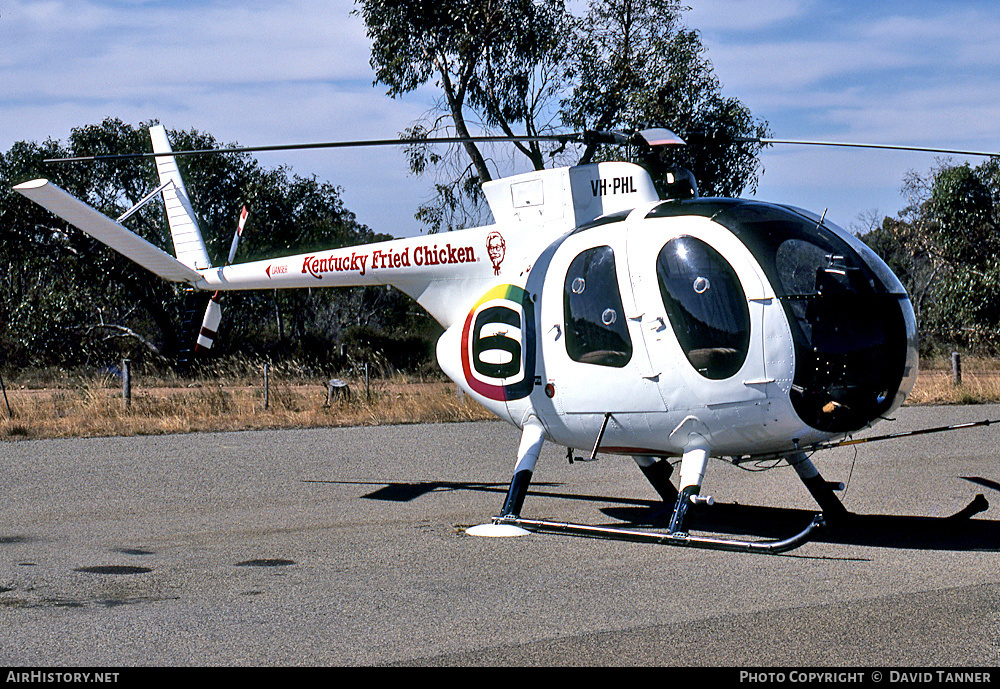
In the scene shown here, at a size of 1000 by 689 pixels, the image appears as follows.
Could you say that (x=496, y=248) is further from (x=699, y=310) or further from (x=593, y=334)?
(x=699, y=310)

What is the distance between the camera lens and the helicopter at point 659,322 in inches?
273

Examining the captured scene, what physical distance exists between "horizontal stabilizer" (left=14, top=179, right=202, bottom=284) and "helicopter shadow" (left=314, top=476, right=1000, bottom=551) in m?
3.66

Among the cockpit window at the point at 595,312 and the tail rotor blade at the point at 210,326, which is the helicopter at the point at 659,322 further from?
the tail rotor blade at the point at 210,326

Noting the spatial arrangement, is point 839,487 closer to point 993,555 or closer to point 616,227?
point 993,555

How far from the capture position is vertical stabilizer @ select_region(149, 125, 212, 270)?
39.0 ft

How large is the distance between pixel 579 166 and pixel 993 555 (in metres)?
4.54

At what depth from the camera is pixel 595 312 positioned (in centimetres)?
791

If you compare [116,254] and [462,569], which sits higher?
[116,254]

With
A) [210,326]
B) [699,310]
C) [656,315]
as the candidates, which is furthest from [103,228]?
[699,310]

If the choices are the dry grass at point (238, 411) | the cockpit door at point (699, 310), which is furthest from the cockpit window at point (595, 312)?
the dry grass at point (238, 411)

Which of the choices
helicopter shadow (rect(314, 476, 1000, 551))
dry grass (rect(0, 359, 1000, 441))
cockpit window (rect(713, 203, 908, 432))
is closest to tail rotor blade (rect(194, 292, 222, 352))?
helicopter shadow (rect(314, 476, 1000, 551))

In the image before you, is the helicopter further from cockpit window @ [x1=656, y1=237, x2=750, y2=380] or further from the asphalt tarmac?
the asphalt tarmac

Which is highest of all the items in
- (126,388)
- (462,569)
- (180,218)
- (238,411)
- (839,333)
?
(180,218)

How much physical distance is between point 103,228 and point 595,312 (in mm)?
5650
